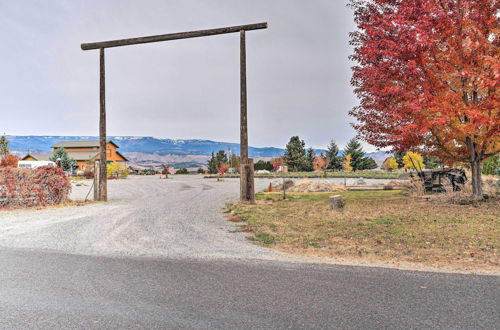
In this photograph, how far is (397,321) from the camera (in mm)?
3393

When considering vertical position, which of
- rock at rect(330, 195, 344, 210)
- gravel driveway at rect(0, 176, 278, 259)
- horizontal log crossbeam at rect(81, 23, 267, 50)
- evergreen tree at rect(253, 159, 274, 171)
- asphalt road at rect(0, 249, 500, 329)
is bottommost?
asphalt road at rect(0, 249, 500, 329)

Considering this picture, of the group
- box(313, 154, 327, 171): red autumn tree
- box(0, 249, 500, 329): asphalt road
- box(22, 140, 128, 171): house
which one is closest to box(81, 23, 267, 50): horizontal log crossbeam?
box(0, 249, 500, 329): asphalt road

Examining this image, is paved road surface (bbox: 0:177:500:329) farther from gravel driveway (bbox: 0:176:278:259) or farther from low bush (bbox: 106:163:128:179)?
low bush (bbox: 106:163:128:179)

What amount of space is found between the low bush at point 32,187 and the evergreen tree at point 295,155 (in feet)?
145

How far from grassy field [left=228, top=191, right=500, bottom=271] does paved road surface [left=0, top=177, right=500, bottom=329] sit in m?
0.82

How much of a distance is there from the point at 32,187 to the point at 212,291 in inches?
469

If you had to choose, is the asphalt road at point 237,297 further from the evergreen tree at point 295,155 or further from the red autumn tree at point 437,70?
the evergreen tree at point 295,155

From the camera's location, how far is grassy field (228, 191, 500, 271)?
5770 mm

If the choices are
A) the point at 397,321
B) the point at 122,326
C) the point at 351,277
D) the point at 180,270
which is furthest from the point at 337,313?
the point at 180,270

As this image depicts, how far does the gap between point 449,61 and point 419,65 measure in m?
0.92

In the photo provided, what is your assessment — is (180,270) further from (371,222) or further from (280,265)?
(371,222)

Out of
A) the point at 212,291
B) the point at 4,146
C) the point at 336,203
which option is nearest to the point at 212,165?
the point at 4,146

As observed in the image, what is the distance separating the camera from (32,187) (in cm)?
1318

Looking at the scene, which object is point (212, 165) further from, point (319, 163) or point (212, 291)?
point (212, 291)
